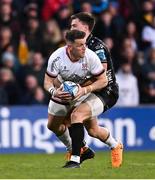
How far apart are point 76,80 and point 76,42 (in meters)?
0.68

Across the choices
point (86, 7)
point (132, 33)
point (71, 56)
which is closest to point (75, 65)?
point (71, 56)

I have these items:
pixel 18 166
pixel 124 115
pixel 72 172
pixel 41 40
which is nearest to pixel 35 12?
pixel 41 40

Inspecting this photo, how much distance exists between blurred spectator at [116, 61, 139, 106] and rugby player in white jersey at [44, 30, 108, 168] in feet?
19.8

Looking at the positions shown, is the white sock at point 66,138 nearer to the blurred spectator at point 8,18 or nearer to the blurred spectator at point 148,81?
the blurred spectator at point 148,81

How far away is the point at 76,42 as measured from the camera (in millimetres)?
10586

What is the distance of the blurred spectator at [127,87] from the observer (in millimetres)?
17328

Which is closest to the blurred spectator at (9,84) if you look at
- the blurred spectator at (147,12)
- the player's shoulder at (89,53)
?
the blurred spectator at (147,12)

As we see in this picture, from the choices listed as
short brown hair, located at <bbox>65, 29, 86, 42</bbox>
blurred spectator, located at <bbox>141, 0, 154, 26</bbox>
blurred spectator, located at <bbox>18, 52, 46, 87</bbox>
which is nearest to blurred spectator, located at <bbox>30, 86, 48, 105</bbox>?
blurred spectator, located at <bbox>18, 52, 46, 87</bbox>

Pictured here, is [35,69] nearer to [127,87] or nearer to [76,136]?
[127,87]

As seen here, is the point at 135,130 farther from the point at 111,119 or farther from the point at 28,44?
the point at 28,44

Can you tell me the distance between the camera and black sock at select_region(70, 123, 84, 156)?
10562mm

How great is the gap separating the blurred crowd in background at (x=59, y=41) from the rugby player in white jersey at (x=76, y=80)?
18.9 feet

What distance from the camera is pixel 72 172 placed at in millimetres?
10055

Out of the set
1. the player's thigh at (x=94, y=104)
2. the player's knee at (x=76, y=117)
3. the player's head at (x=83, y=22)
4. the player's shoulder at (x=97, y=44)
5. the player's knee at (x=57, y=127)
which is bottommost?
the player's knee at (x=57, y=127)
